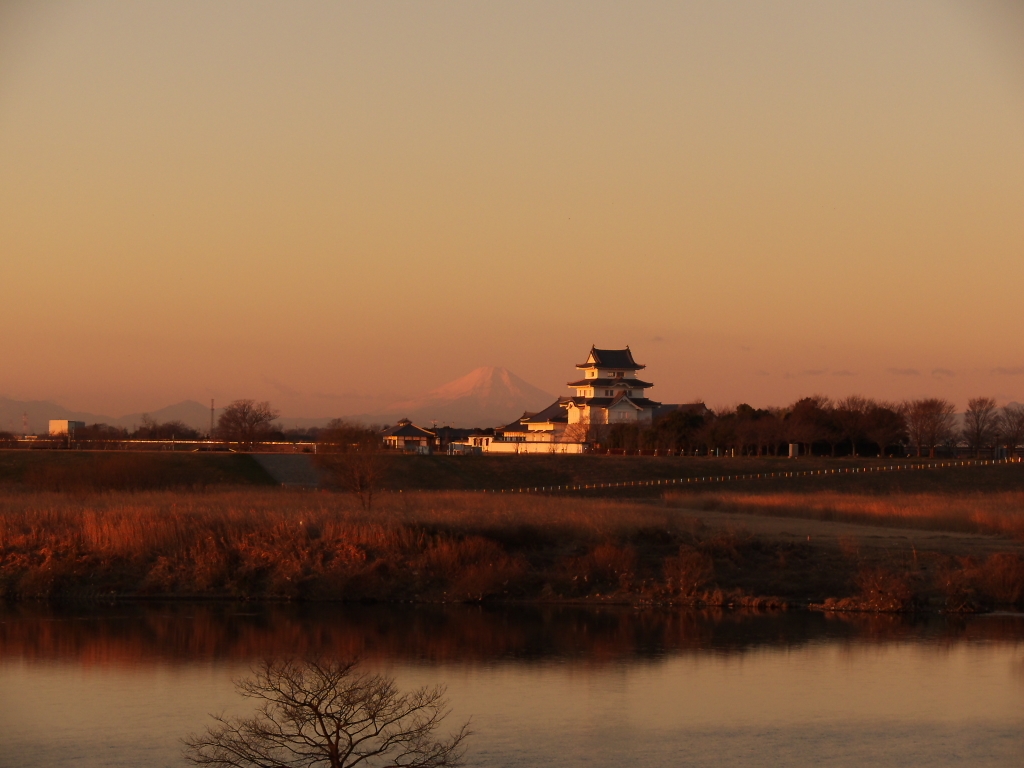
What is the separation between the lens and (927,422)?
10431 cm

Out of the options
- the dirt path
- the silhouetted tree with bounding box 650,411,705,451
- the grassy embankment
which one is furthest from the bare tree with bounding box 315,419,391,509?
the silhouetted tree with bounding box 650,411,705,451

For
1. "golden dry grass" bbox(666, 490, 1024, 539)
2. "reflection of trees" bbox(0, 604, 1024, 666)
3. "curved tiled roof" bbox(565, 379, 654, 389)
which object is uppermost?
"curved tiled roof" bbox(565, 379, 654, 389)

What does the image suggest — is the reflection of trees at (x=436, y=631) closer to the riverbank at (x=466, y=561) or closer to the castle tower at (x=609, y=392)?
the riverbank at (x=466, y=561)

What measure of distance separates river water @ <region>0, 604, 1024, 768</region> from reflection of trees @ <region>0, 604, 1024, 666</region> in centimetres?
7

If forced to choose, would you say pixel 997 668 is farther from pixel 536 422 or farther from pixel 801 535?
pixel 536 422

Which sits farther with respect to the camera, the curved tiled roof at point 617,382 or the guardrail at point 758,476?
the curved tiled roof at point 617,382

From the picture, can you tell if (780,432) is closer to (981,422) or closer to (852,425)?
(852,425)

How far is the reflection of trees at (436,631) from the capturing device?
2192 centimetres

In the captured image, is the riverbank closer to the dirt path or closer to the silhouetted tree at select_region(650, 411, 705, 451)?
the dirt path

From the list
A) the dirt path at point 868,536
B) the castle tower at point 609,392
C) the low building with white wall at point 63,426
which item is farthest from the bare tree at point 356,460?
the low building with white wall at point 63,426

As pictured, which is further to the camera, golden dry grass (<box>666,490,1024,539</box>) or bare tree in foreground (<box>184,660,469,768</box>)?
golden dry grass (<box>666,490,1024,539</box>)

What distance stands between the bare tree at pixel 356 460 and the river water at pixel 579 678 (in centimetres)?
1488

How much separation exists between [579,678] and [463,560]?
33.9 feet

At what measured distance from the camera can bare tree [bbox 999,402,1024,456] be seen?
119 meters
